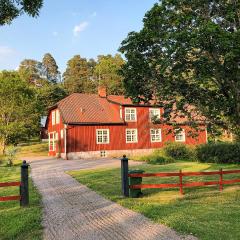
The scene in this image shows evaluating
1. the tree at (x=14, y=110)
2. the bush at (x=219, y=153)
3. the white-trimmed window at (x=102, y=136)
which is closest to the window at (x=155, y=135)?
the white-trimmed window at (x=102, y=136)

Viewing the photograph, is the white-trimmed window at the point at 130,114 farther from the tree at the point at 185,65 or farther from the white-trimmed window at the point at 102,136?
the tree at the point at 185,65

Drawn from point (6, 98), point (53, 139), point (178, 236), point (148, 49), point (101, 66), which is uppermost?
point (101, 66)

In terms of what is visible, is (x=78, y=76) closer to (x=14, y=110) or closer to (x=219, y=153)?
(x=14, y=110)

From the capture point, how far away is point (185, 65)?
12.4m

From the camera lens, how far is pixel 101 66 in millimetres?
86188

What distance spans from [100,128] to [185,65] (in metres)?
27.2

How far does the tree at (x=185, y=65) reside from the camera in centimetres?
1191

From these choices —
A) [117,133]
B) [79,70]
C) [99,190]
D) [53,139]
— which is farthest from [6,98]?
[79,70]

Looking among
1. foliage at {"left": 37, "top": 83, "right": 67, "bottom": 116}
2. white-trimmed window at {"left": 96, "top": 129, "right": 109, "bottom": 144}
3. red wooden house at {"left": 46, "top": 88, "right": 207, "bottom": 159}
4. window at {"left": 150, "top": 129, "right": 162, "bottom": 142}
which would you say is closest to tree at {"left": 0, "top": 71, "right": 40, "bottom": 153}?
red wooden house at {"left": 46, "top": 88, "right": 207, "bottom": 159}

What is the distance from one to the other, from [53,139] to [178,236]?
36.9m

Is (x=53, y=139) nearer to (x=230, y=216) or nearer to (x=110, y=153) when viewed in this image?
(x=110, y=153)

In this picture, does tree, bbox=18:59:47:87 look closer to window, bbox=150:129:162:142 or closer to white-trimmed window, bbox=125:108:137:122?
white-trimmed window, bbox=125:108:137:122

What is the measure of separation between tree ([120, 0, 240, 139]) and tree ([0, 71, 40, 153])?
3249 cm

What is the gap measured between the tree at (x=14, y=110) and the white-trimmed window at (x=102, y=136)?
10.9 m
